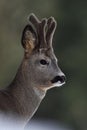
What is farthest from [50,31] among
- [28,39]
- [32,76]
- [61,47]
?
[61,47]

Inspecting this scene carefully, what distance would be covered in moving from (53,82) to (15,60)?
19.5 metres

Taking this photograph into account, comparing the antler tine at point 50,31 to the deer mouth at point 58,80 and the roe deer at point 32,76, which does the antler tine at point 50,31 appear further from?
the deer mouth at point 58,80

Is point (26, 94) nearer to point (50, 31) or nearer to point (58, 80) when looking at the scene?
point (58, 80)

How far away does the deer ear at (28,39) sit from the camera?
1399cm

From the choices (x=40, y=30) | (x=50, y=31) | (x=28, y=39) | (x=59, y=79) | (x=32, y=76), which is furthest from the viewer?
(x=50, y=31)

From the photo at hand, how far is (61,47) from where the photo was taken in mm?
33750

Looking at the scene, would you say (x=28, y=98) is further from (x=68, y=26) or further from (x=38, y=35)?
(x=68, y=26)

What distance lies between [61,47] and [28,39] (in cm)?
1975

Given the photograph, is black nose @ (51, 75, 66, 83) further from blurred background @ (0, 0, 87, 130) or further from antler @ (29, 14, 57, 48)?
blurred background @ (0, 0, 87, 130)

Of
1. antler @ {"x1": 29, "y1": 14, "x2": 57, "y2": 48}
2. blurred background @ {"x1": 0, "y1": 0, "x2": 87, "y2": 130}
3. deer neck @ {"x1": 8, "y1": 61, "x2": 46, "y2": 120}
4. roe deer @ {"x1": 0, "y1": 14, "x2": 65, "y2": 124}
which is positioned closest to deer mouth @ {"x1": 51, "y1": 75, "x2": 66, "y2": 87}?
roe deer @ {"x1": 0, "y1": 14, "x2": 65, "y2": 124}

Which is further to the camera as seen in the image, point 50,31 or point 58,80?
point 50,31

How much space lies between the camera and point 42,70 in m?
13.9

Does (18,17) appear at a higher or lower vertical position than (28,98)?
lower

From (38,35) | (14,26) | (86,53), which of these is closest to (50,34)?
(38,35)
